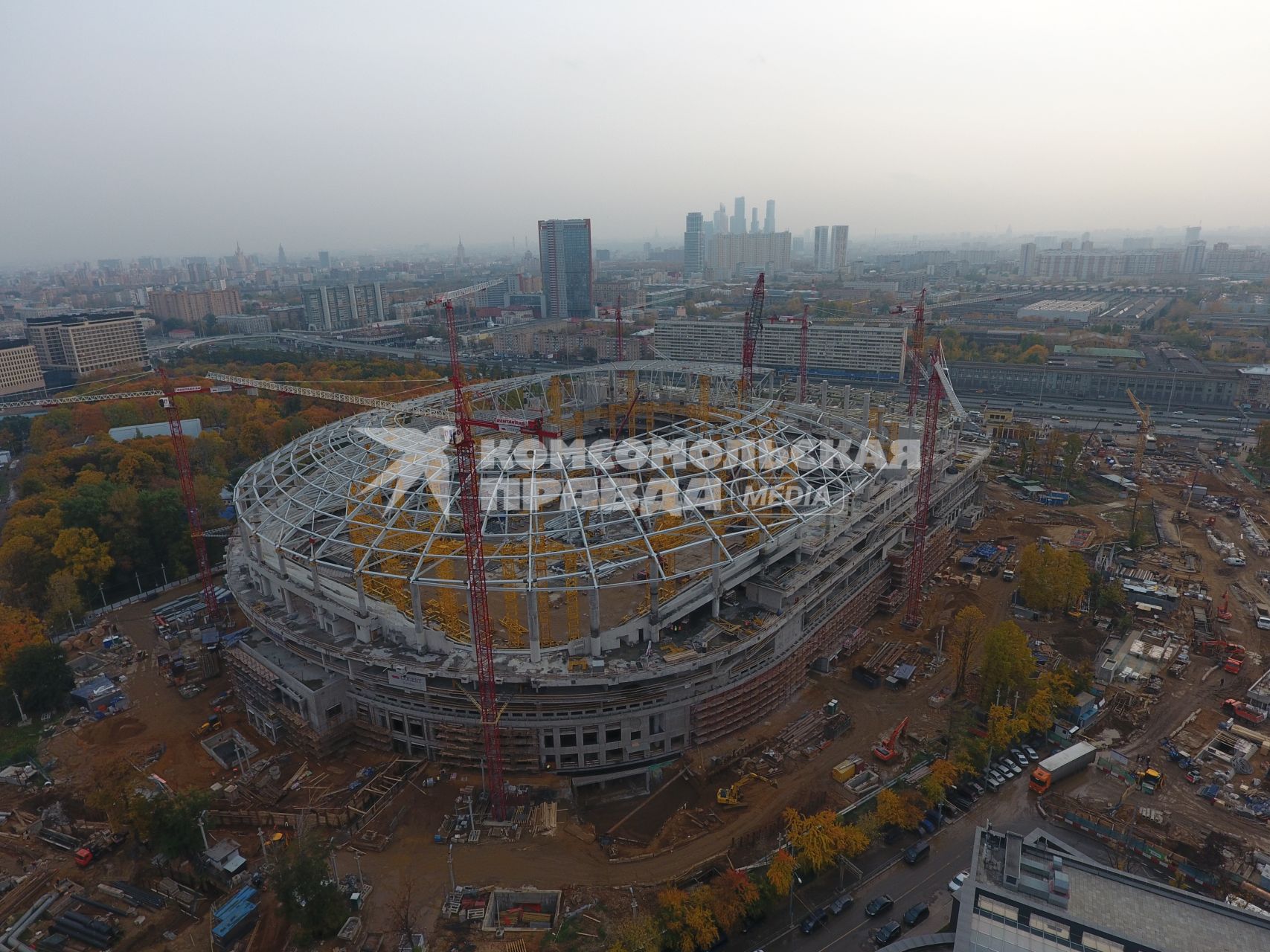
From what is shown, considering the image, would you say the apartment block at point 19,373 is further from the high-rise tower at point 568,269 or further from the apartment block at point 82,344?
the high-rise tower at point 568,269

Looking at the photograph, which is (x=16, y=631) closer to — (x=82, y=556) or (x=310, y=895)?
(x=82, y=556)

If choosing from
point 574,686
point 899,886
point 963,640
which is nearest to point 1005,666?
point 963,640

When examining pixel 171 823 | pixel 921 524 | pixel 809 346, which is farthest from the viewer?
pixel 809 346

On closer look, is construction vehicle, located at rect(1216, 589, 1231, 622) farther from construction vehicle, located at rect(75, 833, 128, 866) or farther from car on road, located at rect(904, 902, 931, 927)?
construction vehicle, located at rect(75, 833, 128, 866)

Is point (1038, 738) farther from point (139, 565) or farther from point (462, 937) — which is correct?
point (139, 565)

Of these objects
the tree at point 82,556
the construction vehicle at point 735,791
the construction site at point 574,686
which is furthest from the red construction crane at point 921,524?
the tree at point 82,556

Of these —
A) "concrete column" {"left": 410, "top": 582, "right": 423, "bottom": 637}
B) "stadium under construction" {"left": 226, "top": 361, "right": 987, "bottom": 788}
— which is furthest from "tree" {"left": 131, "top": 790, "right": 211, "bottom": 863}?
"concrete column" {"left": 410, "top": 582, "right": 423, "bottom": 637}

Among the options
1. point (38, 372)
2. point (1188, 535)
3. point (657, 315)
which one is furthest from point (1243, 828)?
point (657, 315)
